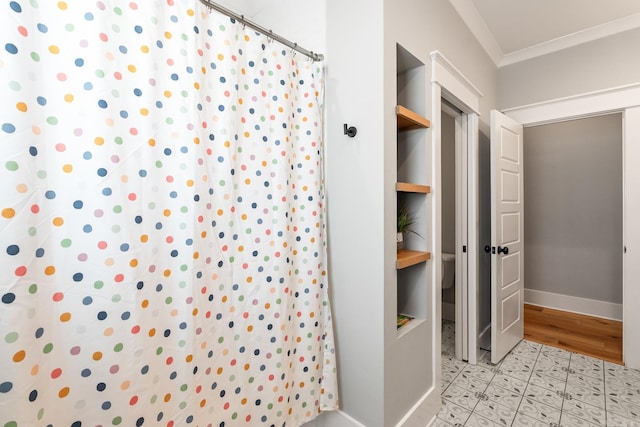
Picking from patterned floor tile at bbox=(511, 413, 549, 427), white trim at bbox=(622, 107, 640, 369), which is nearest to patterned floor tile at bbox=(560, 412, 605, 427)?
patterned floor tile at bbox=(511, 413, 549, 427)

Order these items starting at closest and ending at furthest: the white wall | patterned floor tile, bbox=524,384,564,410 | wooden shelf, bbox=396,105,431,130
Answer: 1. wooden shelf, bbox=396,105,431,130
2. the white wall
3. patterned floor tile, bbox=524,384,564,410

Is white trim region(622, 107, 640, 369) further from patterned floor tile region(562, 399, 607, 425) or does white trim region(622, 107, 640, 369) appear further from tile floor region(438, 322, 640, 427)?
patterned floor tile region(562, 399, 607, 425)

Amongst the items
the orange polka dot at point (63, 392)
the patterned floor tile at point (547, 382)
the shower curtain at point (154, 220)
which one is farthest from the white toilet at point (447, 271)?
the orange polka dot at point (63, 392)

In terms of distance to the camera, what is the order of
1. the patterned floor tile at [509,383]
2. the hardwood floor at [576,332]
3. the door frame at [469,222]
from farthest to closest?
the hardwood floor at [576,332], the door frame at [469,222], the patterned floor tile at [509,383]

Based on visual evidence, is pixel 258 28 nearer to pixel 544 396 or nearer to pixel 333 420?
pixel 333 420

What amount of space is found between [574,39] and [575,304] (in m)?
2.84

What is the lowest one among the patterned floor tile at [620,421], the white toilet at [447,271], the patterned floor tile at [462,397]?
the patterned floor tile at [462,397]

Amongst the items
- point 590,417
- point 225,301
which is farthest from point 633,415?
point 225,301

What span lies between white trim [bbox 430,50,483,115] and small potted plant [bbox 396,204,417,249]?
0.78 metres

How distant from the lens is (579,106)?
7.84 ft

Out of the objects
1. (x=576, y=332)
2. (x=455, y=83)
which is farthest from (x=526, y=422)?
(x=455, y=83)

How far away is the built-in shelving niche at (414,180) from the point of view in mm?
1618

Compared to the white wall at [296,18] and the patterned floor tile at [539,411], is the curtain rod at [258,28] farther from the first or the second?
the patterned floor tile at [539,411]

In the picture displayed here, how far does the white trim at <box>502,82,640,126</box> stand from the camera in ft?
7.23
